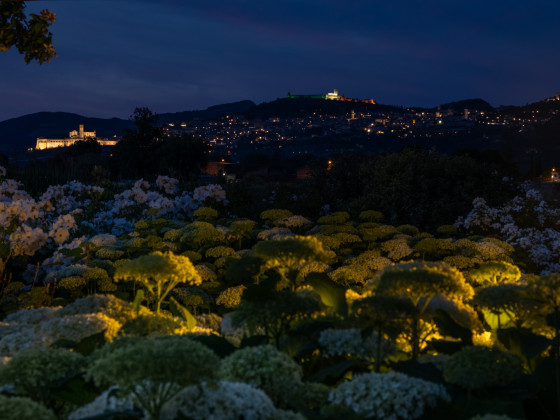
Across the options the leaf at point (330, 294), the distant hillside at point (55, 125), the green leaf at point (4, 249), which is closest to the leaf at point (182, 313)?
the leaf at point (330, 294)

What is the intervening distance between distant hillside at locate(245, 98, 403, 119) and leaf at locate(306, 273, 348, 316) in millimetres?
99345

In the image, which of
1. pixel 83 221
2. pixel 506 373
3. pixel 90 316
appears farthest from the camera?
pixel 83 221

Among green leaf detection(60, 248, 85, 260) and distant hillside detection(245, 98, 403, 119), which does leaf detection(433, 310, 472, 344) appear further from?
distant hillside detection(245, 98, 403, 119)

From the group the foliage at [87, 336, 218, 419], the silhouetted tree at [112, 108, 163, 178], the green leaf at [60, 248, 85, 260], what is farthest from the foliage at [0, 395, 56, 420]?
the silhouetted tree at [112, 108, 163, 178]

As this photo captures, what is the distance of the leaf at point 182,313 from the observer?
3501 millimetres

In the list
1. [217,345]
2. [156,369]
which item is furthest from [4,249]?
[156,369]

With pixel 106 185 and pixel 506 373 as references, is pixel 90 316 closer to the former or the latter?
pixel 506 373

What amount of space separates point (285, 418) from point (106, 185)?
16240 millimetres

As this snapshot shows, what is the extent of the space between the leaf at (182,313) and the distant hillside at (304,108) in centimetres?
9973

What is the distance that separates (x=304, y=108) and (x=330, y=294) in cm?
10714

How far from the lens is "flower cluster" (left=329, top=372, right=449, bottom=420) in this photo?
2.02m

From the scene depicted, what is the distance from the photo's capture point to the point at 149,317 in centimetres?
284

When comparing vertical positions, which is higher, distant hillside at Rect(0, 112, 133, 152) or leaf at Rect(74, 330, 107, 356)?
distant hillside at Rect(0, 112, 133, 152)

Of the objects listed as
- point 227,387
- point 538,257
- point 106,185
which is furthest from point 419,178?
point 227,387
